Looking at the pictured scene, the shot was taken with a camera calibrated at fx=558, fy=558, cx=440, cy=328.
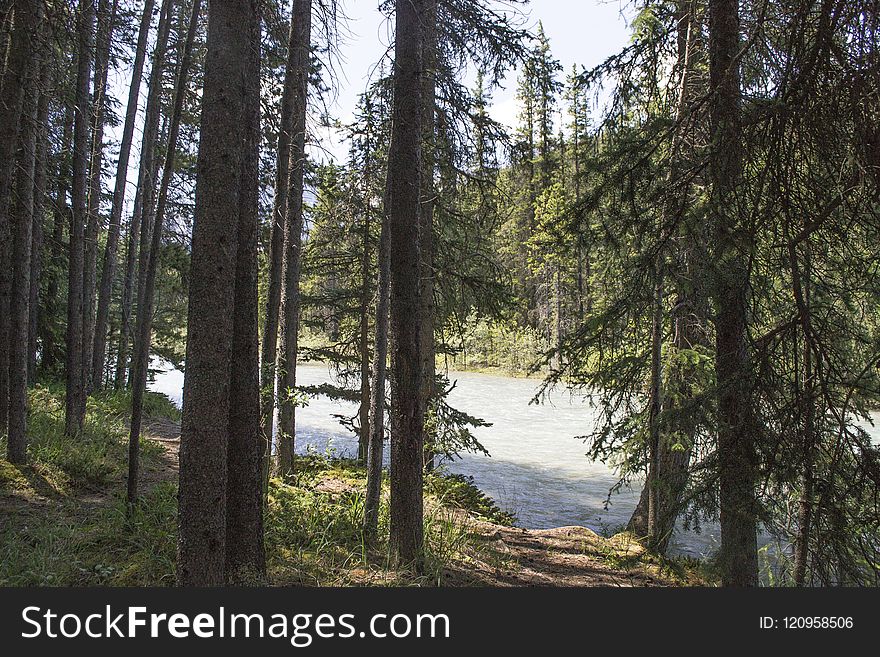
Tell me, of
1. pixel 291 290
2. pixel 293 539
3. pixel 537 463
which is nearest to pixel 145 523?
pixel 293 539

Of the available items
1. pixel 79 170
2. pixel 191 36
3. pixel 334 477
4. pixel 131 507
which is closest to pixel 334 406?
pixel 334 477

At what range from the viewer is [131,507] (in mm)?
5629

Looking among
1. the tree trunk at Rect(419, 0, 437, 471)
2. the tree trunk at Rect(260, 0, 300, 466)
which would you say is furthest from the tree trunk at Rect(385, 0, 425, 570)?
the tree trunk at Rect(419, 0, 437, 471)

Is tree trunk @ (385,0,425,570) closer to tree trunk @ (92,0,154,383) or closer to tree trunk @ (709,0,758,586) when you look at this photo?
tree trunk @ (709,0,758,586)

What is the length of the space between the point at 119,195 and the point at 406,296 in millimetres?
10049

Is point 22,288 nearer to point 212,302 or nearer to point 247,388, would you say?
point 247,388

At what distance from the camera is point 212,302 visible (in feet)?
11.1

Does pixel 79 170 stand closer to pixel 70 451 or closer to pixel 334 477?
pixel 70 451

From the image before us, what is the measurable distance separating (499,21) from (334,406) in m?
15.9

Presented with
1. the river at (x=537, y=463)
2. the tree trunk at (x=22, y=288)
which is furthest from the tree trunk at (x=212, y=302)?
the tree trunk at (x=22, y=288)

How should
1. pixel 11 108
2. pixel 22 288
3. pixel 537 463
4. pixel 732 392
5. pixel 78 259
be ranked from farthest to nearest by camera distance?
1. pixel 537 463
2. pixel 78 259
3. pixel 22 288
4. pixel 11 108
5. pixel 732 392

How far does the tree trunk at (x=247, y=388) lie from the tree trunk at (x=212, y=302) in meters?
0.64

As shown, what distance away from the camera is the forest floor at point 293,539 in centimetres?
471

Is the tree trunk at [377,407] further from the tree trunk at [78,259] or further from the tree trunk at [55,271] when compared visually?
the tree trunk at [55,271]
